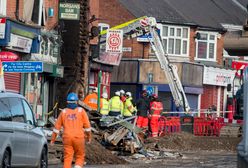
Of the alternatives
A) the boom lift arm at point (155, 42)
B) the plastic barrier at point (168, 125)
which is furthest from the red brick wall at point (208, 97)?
the plastic barrier at point (168, 125)

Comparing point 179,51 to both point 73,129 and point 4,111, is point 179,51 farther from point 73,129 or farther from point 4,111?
point 4,111

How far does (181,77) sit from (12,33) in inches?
951

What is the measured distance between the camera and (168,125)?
133 feet

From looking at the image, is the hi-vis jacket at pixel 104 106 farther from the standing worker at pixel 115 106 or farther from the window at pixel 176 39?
the window at pixel 176 39

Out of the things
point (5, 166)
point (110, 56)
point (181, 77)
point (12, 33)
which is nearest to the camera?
point (5, 166)

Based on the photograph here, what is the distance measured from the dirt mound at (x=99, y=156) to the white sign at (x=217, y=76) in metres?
31.8

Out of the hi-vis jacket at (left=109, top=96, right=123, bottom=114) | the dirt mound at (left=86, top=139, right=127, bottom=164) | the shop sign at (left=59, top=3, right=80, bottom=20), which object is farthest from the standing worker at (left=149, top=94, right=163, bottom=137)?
the dirt mound at (left=86, top=139, right=127, bottom=164)

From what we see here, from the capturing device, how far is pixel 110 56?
48.7 metres

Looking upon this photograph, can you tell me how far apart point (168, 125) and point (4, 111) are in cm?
2338

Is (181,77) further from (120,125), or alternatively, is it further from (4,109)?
(4,109)

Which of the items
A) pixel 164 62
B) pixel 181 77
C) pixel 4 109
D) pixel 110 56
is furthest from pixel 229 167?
pixel 181 77

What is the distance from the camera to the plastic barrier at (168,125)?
130ft

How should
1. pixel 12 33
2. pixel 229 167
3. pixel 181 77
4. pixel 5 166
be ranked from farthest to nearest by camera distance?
pixel 181 77 < pixel 12 33 < pixel 229 167 < pixel 5 166

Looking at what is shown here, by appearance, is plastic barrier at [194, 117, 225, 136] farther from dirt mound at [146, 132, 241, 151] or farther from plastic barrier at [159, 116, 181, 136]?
dirt mound at [146, 132, 241, 151]
